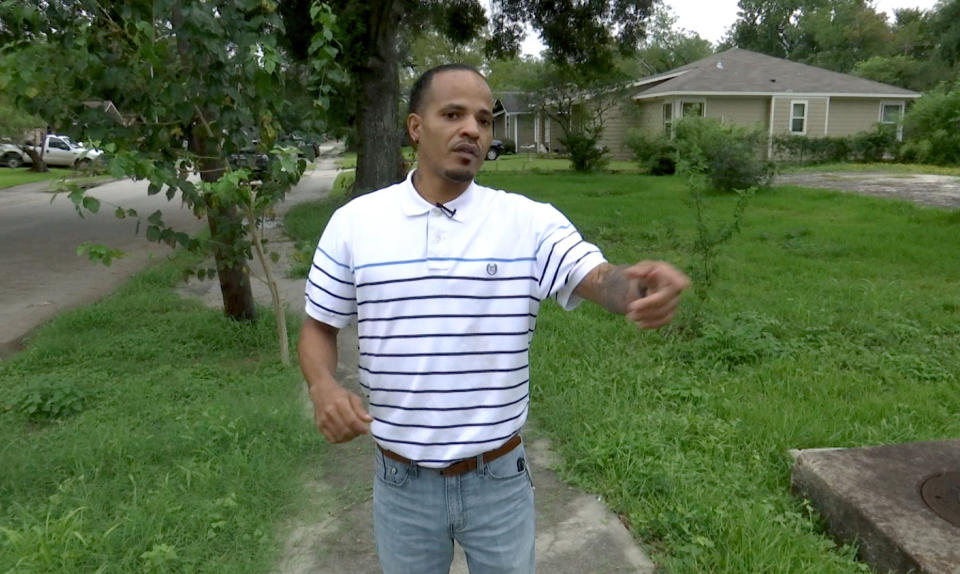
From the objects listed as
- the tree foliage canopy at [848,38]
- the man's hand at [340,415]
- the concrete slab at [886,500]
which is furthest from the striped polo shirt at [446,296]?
the tree foliage canopy at [848,38]

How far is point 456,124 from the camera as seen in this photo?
5.76 ft

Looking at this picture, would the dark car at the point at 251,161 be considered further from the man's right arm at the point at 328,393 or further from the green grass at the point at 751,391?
the man's right arm at the point at 328,393

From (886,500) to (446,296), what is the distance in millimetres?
2324

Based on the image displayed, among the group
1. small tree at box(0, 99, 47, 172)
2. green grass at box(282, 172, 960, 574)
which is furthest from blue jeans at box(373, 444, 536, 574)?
small tree at box(0, 99, 47, 172)

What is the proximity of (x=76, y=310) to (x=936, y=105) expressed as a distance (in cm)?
2409

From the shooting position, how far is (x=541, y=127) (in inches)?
1582

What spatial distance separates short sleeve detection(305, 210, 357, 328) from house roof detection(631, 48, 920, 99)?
2741 centimetres

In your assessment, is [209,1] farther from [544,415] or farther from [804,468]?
[804,468]

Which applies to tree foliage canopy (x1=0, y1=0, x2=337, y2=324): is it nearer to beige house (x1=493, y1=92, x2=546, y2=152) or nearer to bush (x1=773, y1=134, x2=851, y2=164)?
bush (x1=773, y1=134, x2=851, y2=164)

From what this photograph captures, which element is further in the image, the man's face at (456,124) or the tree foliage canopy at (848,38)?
the tree foliage canopy at (848,38)

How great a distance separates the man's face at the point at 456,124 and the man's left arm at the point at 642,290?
0.38 m

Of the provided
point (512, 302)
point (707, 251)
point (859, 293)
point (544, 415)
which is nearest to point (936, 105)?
point (859, 293)

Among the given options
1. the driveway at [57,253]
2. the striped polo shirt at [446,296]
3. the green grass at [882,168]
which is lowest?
the driveway at [57,253]

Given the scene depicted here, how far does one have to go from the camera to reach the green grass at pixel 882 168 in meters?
22.3
